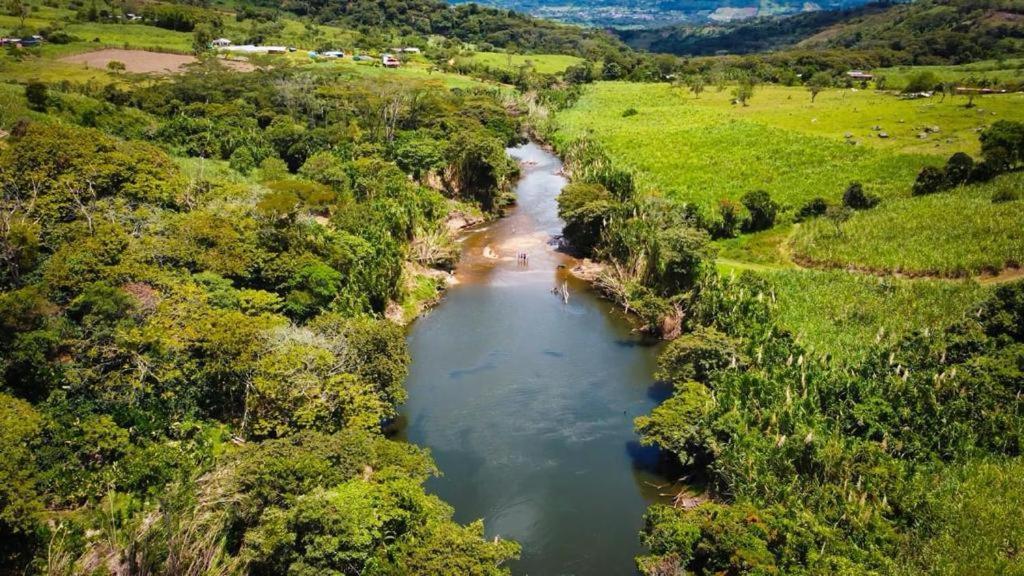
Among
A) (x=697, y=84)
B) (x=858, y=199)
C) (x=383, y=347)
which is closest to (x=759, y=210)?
(x=858, y=199)

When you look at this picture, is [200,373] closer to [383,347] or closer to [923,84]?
[383,347]

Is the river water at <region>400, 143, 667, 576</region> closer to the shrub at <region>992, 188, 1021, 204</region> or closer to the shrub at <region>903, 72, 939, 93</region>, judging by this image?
the shrub at <region>992, 188, 1021, 204</region>

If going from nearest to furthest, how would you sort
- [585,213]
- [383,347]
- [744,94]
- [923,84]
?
[383,347]
[585,213]
[923,84]
[744,94]

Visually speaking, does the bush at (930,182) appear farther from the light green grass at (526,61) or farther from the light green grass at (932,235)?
the light green grass at (526,61)

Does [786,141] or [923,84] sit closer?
[786,141]

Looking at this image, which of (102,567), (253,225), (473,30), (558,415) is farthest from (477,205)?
(473,30)

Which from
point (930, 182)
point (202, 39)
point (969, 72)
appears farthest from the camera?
point (969, 72)
